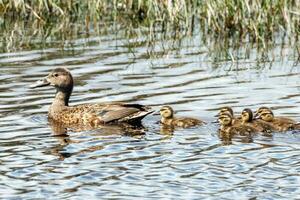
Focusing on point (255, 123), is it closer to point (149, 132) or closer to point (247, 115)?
point (247, 115)

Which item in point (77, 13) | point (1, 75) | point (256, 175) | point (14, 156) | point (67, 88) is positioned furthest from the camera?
point (77, 13)

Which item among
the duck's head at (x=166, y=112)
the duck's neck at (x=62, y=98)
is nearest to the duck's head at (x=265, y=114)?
the duck's head at (x=166, y=112)

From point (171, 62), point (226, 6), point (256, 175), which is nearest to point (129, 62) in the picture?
point (171, 62)

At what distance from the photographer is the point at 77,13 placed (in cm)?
1672

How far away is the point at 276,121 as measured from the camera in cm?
1024

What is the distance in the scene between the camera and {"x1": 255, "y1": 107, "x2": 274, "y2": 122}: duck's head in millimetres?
10328

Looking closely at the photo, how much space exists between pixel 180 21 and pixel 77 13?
2.03 metres

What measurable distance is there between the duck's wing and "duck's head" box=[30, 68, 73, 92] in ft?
2.95

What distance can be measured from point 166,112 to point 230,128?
2.36ft

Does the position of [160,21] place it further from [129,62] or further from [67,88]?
[67,88]

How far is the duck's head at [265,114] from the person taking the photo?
10328 millimetres

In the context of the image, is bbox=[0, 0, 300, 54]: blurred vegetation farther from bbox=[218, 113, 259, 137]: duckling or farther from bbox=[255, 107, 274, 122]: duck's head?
bbox=[218, 113, 259, 137]: duckling

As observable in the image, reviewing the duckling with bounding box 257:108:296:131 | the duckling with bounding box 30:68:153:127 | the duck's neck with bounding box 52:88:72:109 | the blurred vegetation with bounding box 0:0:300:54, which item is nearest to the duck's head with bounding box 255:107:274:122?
the duckling with bounding box 257:108:296:131

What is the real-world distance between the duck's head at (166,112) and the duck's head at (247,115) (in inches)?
28.7
